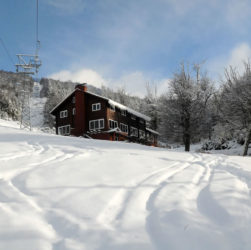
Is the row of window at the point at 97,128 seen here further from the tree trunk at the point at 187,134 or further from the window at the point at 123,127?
the tree trunk at the point at 187,134

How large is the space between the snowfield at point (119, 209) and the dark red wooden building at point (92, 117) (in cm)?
2339

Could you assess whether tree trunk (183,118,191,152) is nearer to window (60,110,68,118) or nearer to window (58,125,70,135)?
window (58,125,70,135)

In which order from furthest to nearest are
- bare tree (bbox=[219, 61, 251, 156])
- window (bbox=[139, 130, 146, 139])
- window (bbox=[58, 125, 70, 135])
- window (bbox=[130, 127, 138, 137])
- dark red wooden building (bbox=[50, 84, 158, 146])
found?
1. window (bbox=[139, 130, 146, 139])
2. window (bbox=[130, 127, 138, 137])
3. window (bbox=[58, 125, 70, 135])
4. dark red wooden building (bbox=[50, 84, 158, 146])
5. bare tree (bbox=[219, 61, 251, 156])

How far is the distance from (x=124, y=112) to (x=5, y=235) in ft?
105

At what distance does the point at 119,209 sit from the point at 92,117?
27614 millimetres

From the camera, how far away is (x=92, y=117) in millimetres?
31062

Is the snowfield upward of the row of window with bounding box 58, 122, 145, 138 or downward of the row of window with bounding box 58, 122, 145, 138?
downward

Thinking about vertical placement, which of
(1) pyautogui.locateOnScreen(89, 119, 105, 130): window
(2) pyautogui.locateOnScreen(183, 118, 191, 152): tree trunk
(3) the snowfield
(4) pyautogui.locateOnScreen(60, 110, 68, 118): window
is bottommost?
(3) the snowfield

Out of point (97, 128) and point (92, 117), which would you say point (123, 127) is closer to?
point (97, 128)

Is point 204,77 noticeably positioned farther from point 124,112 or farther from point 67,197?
point 67,197

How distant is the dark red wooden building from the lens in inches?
1180

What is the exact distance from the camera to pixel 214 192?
15.7 feet

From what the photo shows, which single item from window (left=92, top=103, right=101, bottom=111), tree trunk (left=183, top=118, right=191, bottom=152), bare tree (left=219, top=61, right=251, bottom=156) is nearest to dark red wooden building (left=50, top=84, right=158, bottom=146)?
window (left=92, top=103, right=101, bottom=111)

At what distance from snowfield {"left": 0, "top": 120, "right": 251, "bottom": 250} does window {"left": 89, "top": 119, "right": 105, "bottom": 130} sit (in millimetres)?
23951
